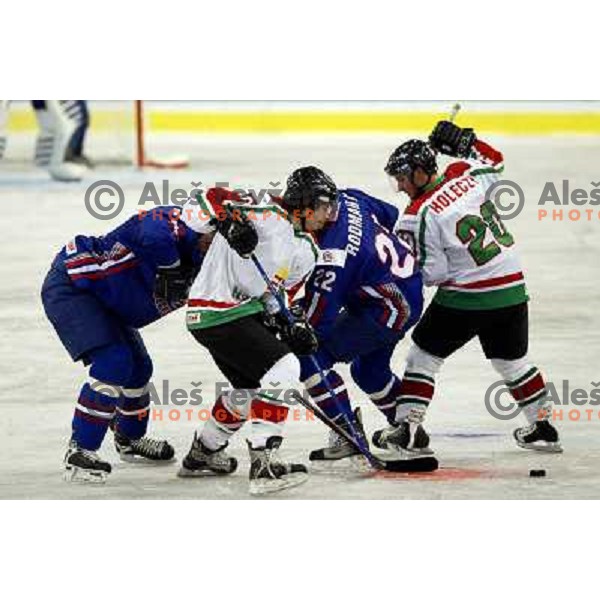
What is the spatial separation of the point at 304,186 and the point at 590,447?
136 centimetres

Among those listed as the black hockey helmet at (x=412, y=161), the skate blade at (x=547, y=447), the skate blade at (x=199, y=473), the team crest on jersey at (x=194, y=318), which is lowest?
the skate blade at (x=199, y=473)

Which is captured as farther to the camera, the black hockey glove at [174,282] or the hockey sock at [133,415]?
the hockey sock at [133,415]

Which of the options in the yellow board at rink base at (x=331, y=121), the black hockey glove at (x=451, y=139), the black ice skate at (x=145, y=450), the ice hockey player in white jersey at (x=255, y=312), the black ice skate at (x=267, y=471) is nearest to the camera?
the ice hockey player in white jersey at (x=255, y=312)

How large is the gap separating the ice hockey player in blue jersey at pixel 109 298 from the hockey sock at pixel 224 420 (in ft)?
0.92

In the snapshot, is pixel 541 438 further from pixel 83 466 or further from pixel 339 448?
pixel 83 466

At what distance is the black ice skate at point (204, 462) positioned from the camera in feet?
18.4

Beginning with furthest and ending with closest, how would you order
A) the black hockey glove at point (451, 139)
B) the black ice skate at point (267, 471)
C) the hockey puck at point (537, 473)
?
the black hockey glove at point (451, 139) < the hockey puck at point (537, 473) < the black ice skate at point (267, 471)

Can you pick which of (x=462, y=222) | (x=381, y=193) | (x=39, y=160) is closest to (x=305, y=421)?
(x=462, y=222)

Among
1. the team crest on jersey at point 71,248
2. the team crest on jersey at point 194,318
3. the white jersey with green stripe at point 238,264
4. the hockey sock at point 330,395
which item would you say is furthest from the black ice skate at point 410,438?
the team crest on jersey at point 71,248

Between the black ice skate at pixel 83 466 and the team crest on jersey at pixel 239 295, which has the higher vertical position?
the team crest on jersey at pixel 239 295

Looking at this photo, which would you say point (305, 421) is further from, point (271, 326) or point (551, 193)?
point (551, 193)

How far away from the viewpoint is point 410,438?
5.82 meters

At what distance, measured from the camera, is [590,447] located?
235 inches

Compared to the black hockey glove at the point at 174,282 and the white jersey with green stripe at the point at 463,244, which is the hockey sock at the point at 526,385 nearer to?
the white jersey with green stripe at the point at 463,244
